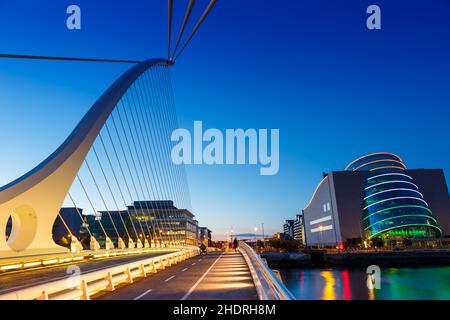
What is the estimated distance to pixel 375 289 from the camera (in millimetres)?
54344

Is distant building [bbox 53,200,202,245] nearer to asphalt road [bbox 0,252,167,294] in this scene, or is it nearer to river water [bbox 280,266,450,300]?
river water [bbox 280,266,450,300]

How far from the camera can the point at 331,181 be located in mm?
124812

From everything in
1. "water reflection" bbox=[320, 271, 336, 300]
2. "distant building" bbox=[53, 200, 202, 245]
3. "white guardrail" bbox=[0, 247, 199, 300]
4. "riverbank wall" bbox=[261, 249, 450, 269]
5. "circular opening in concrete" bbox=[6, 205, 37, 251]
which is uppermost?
"distant building" bbox=[53, 200, 202, 245]

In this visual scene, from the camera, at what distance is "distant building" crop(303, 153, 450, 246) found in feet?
335

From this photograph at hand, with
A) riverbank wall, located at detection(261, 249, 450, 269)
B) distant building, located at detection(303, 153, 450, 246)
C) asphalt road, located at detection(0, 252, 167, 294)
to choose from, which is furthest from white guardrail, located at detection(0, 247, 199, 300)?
distant building, located at detection(303, 153, 450, 246)

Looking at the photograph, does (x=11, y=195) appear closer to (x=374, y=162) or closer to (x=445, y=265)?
(x=445, y=265)

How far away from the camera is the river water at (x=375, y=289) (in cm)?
4516

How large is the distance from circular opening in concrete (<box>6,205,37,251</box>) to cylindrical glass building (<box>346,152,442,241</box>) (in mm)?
103055

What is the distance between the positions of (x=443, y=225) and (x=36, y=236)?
130m

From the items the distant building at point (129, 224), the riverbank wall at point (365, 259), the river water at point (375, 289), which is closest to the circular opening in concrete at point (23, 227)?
the river water at point (375, 289)

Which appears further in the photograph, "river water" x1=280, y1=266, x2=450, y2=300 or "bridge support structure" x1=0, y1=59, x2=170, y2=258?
"river water" x1=280, y1=266, x2=450, y2=300

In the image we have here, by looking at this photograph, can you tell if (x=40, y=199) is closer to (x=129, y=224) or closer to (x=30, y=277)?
(x=30, y=277)

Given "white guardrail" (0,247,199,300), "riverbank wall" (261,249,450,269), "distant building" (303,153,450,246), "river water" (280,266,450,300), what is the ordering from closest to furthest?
"white guardrail" (0,247,199,300) < "river water" (280,266,450,300) < "riverbank wall" (261,249,450,269) < "distant building" (303,153,450,246)
